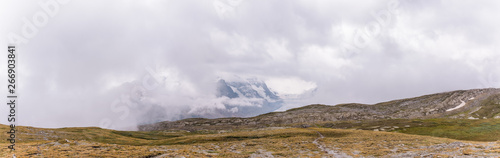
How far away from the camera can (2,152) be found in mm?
27406

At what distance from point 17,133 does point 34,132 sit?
663 cm

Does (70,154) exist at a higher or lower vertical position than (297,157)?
higher

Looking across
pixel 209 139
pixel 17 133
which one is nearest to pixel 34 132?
pixel 17 133

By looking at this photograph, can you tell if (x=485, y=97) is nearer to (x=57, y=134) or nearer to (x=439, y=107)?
(x=439, y=107)

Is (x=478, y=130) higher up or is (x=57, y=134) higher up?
(x=57, y=134)

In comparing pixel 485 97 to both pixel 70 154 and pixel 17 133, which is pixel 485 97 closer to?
pixel 70 154

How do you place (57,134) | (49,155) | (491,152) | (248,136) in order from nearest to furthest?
(491,152) < (49,155) < (248,136) < (57,134)

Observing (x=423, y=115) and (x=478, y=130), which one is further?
(x=423, y=115)

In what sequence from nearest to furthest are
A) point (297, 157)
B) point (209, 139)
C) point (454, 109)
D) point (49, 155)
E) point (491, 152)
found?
point (491, 152) < point (49, 155) < point (297, 157) < point (209, 139) < point (454, 109)

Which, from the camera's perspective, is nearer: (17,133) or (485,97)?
(17,133)

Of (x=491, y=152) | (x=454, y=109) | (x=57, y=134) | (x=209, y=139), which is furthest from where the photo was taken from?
(x=454, y=109)

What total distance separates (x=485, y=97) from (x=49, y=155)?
282653 millimetres

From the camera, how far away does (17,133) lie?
6825 centimetres

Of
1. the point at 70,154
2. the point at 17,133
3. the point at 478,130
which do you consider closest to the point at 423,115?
the point at 478,130
